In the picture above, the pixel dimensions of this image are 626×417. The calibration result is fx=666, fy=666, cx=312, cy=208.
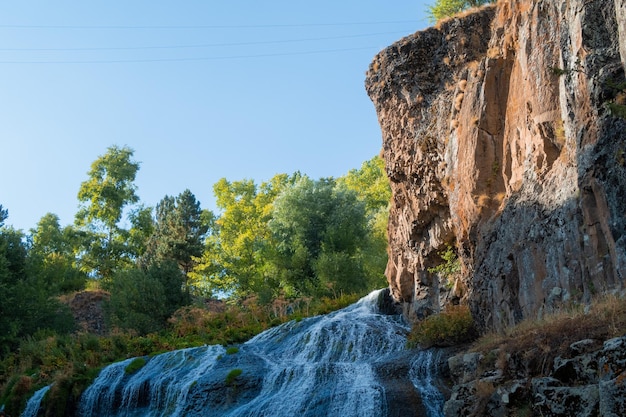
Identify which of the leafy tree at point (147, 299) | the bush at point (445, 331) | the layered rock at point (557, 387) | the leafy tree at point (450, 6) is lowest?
the layered rock at point (557, 387)

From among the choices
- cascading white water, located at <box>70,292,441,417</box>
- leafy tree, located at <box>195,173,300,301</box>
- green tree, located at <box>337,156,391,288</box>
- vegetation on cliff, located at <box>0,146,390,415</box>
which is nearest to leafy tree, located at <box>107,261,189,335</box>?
vegetation on cliff, located at <box>0,146,390,415</box>

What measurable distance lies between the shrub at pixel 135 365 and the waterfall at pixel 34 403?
247 centimetres

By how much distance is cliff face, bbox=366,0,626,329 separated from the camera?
1335 cm

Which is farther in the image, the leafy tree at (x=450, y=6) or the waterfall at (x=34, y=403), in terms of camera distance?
the leafy tree at (x=450, y=6)

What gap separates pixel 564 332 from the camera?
11047 mm

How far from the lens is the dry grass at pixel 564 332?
10.4 m

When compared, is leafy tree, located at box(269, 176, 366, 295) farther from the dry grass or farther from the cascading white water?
the dry grass

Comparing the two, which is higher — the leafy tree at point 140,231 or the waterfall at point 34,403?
the leafy tree at point 140,231

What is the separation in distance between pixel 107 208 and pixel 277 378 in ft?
118

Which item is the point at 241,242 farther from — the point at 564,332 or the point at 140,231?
the point at 564,332

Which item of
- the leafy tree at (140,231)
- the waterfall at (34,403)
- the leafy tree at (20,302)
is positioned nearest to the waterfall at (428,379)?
the waterfall at (34,403)

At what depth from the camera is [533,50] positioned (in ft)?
55.3

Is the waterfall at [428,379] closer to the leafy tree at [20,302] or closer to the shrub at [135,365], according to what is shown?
the shrub at [135,365]

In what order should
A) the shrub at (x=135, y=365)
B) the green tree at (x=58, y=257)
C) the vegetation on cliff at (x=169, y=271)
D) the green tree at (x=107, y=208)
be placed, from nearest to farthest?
the shrub at (x=135, y=365), the vegetation on cliff at (x=169, y=271), the green tree at (x=58, y=257), the green tree at (x=107, y=208)
